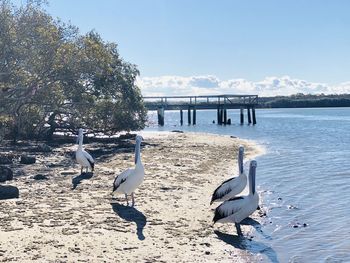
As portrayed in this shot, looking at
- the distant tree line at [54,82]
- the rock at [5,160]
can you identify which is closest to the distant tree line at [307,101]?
the distant tree line at [54,82]

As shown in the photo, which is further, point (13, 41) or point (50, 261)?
point (13, 41)

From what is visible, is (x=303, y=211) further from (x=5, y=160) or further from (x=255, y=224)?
(x=5, y=160)

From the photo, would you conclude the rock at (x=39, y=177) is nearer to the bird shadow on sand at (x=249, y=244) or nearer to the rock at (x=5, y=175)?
the rock at (x=5, y=175)

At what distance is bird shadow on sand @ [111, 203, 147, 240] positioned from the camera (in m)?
11.4

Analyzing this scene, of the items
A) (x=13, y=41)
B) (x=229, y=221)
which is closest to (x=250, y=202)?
(x=229, y=221)

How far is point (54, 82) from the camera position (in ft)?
87.9

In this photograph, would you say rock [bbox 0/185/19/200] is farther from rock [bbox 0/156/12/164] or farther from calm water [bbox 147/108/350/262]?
rock [bbox 0/156/12/164]

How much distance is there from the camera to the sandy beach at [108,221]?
30.9 ft

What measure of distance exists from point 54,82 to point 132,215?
52.7 ft

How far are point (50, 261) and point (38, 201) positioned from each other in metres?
4.86

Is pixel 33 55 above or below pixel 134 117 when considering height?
above

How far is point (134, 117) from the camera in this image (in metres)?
39.4

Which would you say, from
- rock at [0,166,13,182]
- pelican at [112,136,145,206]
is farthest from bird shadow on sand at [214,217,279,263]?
rock at [0,166,13,182]

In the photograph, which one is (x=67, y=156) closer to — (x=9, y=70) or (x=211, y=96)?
(x=9, y=70)
